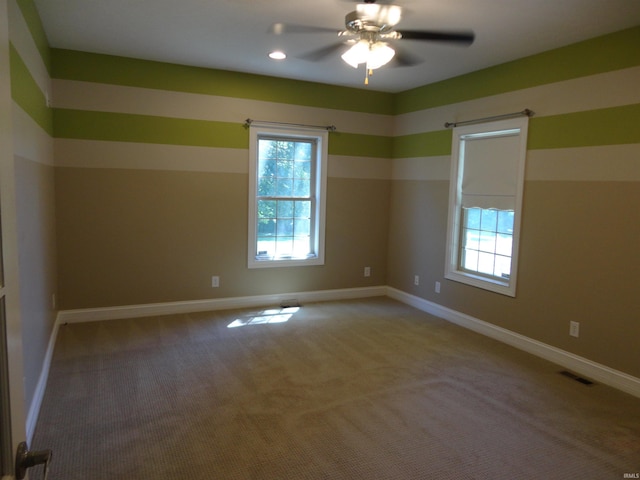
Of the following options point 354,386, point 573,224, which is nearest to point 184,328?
point 354,386

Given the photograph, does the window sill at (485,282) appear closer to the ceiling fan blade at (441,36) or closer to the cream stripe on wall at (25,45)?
the ceiling fan blade at (441,36)

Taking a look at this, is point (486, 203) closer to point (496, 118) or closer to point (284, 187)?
point (496, 118)

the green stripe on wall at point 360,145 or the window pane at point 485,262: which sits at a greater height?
the green stripe on wall at point 360,145

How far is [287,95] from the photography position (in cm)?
492

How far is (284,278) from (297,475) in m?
3.14

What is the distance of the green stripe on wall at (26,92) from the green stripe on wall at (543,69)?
3771 mm

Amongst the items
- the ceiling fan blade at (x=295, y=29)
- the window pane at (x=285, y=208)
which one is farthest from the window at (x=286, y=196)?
the ceiling fan blade at (x=295, y=29)

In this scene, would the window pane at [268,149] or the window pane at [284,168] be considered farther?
the window pane at [284,168]

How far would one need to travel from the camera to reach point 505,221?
4.11m

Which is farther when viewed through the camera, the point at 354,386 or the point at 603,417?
the point at 354,386

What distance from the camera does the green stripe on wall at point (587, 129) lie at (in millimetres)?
3094

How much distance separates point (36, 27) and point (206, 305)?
2.91m

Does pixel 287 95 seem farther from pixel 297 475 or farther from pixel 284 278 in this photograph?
pixel 297 475

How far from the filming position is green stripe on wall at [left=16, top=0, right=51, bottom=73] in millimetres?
2681
